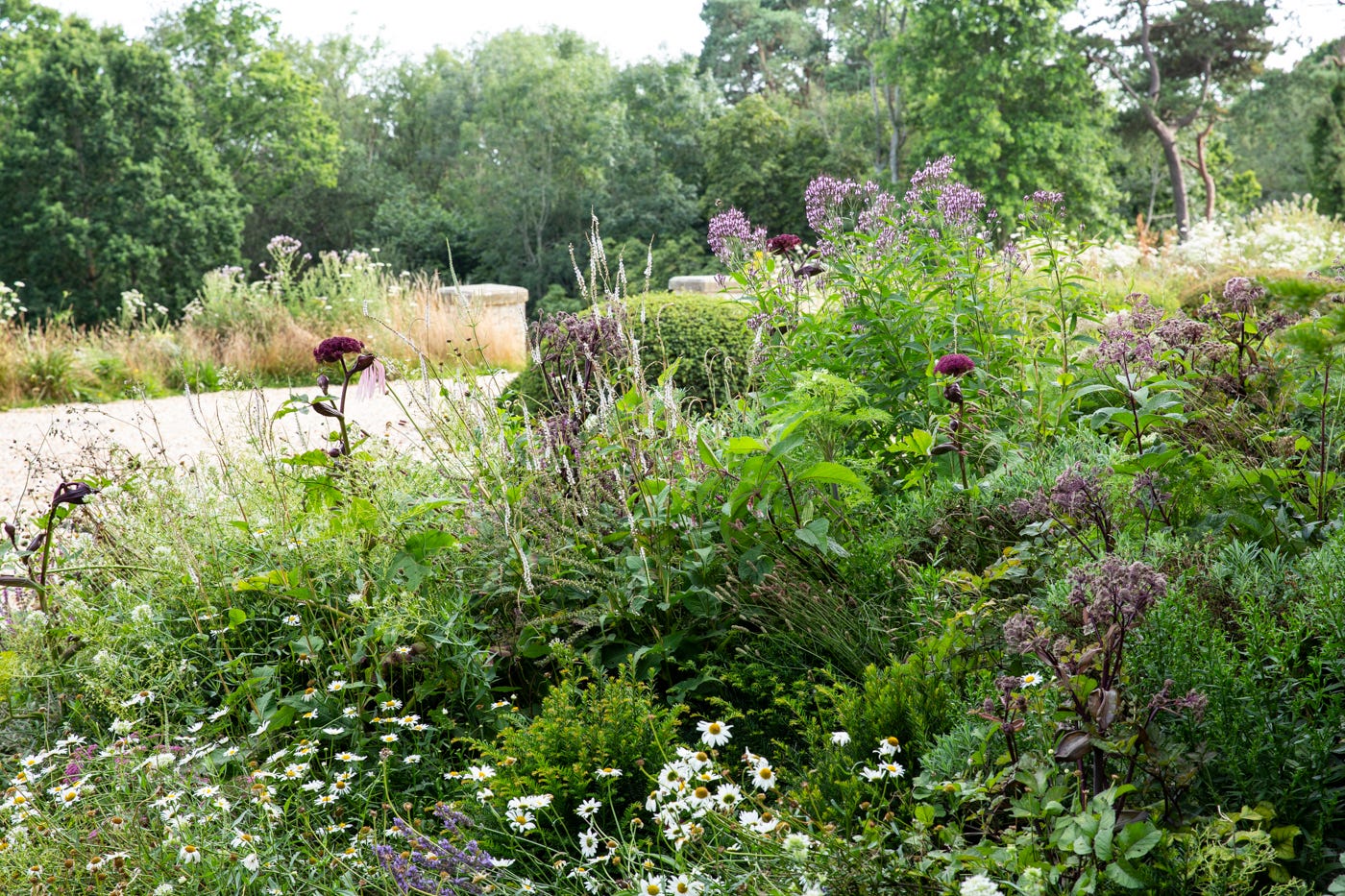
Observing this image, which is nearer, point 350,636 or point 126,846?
point 126,846

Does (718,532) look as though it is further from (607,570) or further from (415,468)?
(415,468)

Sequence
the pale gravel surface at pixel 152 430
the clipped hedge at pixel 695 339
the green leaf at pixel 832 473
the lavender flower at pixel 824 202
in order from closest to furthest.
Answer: the green leaf at pixel 832 473
the lavender flower at pixel 824 202
the pale gravel surface at pixel 152 430
the clipped hedge at pixel 695 339

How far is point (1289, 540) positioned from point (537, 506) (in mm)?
1908

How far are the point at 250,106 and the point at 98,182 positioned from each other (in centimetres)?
849

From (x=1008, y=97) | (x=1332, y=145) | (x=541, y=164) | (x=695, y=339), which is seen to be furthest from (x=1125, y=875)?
(x=541, y=164)

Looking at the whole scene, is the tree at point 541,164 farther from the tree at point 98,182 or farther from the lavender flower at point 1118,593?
the lavender flower at point 1118,593

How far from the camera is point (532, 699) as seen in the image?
8.50ft

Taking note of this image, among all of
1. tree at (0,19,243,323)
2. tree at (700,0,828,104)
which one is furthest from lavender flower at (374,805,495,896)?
tree at (700,0,828,104)

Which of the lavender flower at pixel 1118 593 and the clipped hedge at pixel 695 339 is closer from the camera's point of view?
the lavender flower at pixel 1118 593

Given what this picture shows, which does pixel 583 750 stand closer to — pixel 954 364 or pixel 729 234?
pixel 954 364

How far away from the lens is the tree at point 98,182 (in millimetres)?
20172

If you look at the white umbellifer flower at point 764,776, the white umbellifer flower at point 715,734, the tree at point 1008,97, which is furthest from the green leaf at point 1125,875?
the tree at point 1008,97

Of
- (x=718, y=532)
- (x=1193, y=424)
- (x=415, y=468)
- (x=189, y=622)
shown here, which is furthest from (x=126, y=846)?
(x=1193, y=424)

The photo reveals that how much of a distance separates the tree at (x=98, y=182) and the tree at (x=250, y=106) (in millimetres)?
6243
